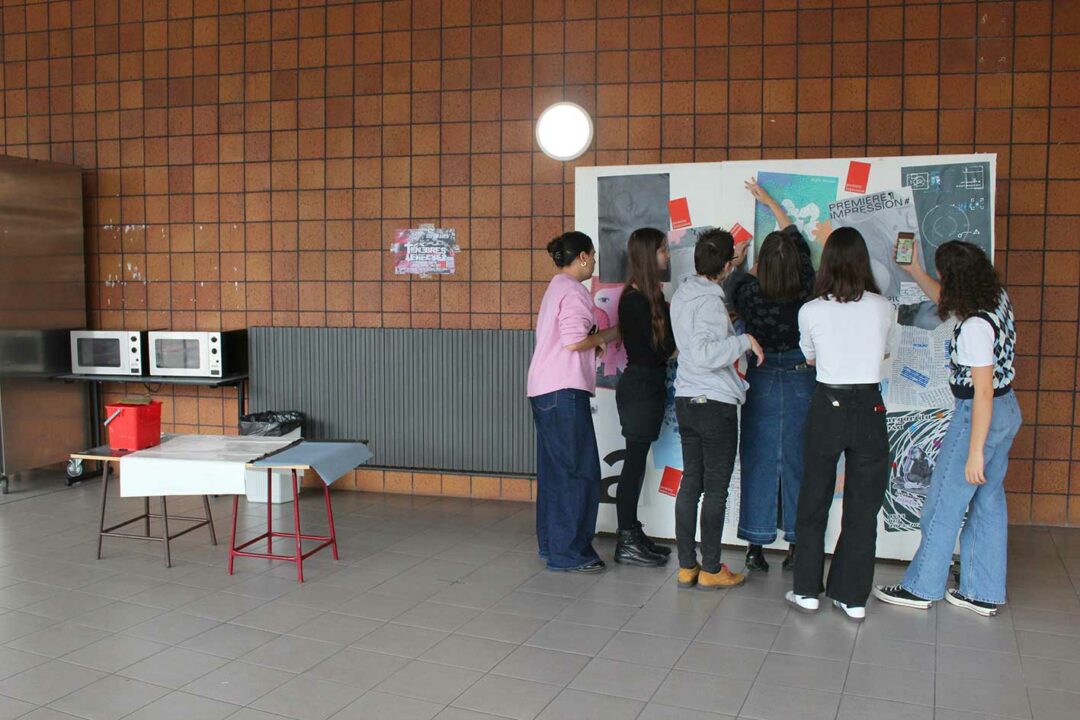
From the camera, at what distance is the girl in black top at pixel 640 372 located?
14.1 feet

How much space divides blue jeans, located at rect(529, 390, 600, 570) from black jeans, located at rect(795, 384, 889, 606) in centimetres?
101

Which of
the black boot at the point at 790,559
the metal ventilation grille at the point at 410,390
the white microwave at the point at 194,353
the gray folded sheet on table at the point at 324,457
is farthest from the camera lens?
the white microwave at the point at 194,353

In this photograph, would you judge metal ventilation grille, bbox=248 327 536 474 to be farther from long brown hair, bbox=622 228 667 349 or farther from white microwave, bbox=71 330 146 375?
long brown hair, bbox=622 228 667 349

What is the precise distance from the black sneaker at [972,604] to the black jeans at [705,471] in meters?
0.98

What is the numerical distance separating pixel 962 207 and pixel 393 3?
361cm

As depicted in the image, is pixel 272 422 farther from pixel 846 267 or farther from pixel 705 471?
pixel 846 267

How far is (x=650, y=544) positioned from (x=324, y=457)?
1.64 meters

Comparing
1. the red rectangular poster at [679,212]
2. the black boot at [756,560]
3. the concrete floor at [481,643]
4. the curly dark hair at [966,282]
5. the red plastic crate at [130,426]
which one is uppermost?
the red rectangular poster at [679,212]

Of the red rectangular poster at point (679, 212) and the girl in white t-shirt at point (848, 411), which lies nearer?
the girl in white t-shirt at point (848, 411)

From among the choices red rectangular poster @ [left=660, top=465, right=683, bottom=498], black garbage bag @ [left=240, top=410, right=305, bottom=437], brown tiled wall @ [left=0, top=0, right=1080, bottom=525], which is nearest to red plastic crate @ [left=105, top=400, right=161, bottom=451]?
black garbage bag @ [left=240, top=410, right=305, bottom=437]

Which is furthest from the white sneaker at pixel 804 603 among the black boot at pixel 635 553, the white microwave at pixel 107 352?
the white microwave at pixel 107 352

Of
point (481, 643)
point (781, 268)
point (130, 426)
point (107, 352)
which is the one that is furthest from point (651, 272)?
point (107, 352)

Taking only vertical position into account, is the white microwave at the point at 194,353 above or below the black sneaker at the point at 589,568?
above

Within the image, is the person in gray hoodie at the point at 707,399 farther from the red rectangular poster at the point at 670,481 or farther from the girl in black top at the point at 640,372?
the red rectangular poster at the point at 670,481
